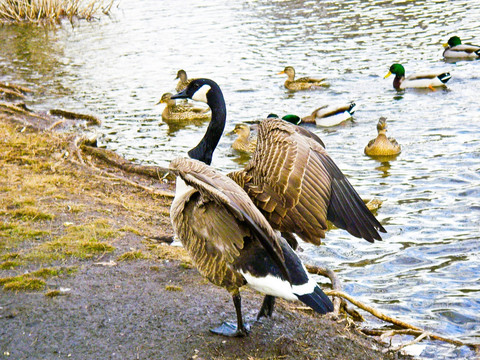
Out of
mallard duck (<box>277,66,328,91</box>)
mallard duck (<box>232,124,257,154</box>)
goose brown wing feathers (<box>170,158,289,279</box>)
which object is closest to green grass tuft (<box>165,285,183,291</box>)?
goose brown wing feathers (<box>170,158,289,279</box>)

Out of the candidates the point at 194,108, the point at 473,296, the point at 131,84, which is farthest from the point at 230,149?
the point at 473,296

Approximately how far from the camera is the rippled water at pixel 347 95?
7.21 metres

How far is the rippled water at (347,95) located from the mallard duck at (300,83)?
230 millimetres

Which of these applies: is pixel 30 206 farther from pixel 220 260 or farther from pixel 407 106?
pixel 407 106

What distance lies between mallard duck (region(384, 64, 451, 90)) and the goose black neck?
8.44 m

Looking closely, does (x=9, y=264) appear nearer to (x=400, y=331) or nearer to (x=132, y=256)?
(x=132, y=256)

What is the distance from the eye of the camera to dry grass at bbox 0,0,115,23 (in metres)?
25.6

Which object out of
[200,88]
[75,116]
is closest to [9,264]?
[200,88]

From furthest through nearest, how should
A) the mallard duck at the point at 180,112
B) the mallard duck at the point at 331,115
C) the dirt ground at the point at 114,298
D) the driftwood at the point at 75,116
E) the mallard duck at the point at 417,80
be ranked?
1. the mallard duck at the point at 417,80
2. the mallard duck at the point at 180,112
3. the driftwood at the point at 75,116
4. the mallard duck at the point at 331,115
5. the dirt ground at the point at 114,298

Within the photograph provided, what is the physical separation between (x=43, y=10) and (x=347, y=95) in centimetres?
1602

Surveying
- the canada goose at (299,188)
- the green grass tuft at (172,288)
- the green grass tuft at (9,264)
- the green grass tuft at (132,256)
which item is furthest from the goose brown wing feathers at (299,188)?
the green grass tuft at (9,264)

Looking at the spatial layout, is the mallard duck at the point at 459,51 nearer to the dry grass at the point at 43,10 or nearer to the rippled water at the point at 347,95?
the rippled water at the point at 347,95

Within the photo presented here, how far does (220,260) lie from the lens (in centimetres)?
468

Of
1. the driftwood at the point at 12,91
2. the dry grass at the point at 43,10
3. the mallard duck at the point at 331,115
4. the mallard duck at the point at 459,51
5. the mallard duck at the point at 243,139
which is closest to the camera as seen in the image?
the mallard duck at the point at 243,139
